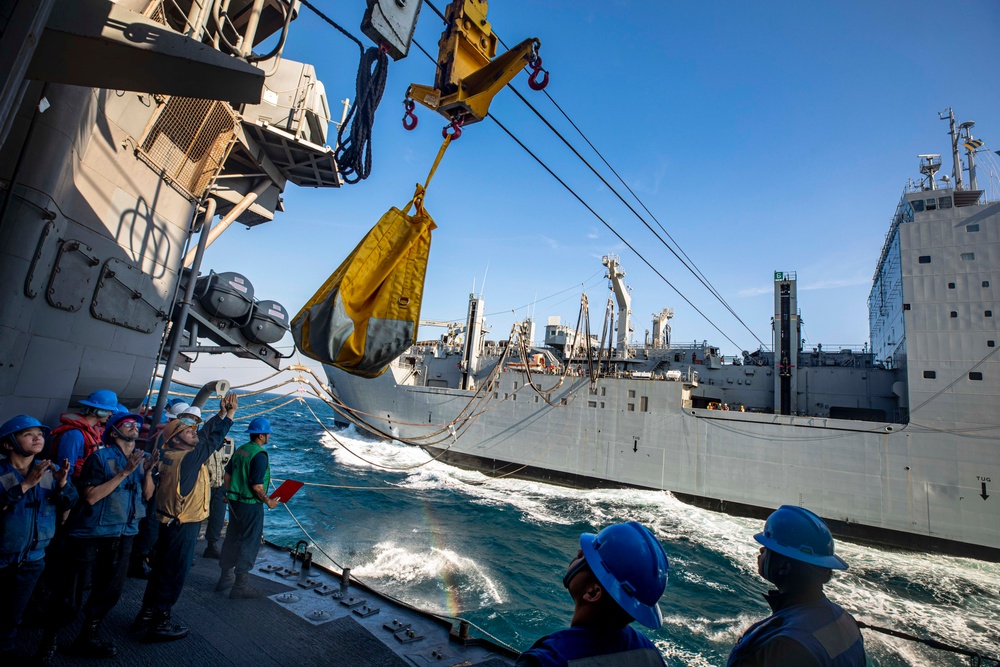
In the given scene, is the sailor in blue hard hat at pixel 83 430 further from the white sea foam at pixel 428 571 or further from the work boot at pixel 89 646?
the white sea foam at pixel 428 571

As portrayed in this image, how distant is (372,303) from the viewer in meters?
2.77

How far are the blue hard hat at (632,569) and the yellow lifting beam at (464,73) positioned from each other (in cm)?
328

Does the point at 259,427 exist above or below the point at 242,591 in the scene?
above

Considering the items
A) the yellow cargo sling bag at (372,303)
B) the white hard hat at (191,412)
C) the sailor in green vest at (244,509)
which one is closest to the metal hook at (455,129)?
the yellow cargo sling bag at (372,303)

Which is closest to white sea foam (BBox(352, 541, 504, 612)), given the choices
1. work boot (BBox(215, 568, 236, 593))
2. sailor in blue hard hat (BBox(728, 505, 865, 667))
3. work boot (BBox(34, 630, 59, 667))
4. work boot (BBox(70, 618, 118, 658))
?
work boot (BBox(215, 568, 236, 593))

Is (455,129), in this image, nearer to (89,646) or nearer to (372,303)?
(372,303)

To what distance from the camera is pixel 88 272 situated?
A: 4336mm

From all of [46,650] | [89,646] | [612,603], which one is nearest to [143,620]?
[89,646]

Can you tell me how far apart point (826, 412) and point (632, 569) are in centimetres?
1944

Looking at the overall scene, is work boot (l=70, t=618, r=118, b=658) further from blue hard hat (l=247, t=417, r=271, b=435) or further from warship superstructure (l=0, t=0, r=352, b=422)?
warship superstructure (l=0, t=0, r=352, b=422)

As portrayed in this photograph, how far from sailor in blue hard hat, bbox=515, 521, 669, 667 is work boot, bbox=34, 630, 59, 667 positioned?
3.16 meters

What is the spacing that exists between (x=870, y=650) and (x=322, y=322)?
10059mm

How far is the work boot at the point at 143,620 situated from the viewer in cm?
306

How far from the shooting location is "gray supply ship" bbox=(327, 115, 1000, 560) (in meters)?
12.7
